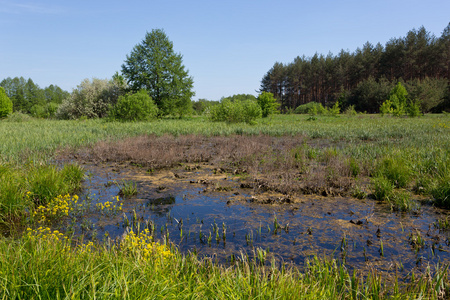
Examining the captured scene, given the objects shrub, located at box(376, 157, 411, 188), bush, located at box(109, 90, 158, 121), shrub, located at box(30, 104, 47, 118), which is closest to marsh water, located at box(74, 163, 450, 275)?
shrub, located at box(376, 157, 411, 188)

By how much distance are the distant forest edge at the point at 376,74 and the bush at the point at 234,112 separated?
25.2 m

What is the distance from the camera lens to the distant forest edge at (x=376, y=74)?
144ft

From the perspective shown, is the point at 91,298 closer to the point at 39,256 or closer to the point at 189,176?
the point at 39,256

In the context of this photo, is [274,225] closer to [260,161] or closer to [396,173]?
[396,173]

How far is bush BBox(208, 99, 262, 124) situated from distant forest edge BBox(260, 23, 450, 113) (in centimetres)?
2516

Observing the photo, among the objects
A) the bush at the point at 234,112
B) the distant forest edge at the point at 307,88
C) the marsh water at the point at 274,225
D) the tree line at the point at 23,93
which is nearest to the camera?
the marsh water at the point at 274,225

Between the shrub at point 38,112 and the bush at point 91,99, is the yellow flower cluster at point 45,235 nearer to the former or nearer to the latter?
the bush at point 91,99

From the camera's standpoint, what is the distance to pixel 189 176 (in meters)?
8.39

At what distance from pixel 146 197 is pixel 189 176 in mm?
2025

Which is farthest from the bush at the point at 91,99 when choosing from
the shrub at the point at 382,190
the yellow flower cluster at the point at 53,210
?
the shrub at the point at 382,190

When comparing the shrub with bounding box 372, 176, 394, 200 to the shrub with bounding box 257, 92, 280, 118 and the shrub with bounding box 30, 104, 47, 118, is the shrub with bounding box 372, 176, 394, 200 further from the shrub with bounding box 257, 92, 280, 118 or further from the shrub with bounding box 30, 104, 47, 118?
the shrub with bounding box 30, 104, 47, 118

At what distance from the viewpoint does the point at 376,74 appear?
2261 inches

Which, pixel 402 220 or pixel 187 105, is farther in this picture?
pixel 187 105

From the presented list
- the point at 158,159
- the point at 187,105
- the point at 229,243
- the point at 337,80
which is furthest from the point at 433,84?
the point at 229,243
